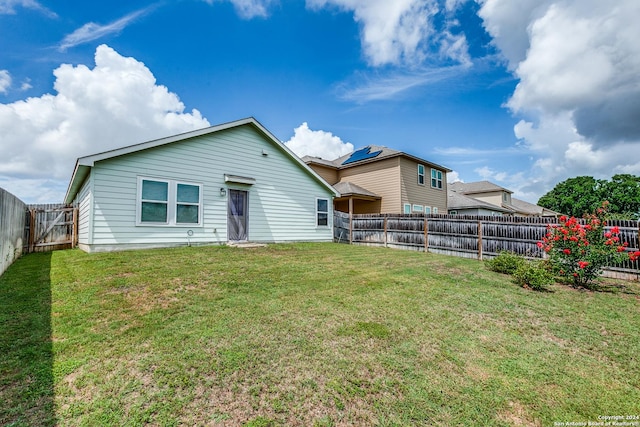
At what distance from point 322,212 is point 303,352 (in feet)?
37.2

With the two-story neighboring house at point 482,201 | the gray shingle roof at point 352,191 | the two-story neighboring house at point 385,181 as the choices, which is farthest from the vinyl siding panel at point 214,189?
the two-story neighboring house at point 482,201

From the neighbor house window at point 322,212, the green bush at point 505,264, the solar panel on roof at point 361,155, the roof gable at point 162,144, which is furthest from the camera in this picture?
the solar panel on roof at point 361,155

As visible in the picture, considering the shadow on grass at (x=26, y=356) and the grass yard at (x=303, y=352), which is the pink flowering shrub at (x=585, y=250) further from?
the shadow on grass at (x=26, y=356)

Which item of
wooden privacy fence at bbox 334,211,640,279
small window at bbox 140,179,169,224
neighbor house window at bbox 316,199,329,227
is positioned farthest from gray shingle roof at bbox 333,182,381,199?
small window at bbox 140,179,169,224

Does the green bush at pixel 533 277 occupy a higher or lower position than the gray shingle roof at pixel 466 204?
lower

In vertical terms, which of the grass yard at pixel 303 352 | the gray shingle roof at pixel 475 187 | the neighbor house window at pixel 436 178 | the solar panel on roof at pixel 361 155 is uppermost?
the solar panel on roof at pixel 361 155

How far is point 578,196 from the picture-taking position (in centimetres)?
4766

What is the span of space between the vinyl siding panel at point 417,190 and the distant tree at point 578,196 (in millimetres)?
40273

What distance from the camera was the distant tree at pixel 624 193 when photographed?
4484 centimetres

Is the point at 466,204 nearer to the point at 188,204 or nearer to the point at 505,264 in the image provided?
the point at 505,264

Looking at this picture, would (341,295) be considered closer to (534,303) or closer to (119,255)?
(534,303)

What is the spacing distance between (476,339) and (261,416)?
10.3 ft

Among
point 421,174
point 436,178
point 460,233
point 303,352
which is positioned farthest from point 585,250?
point 436,178

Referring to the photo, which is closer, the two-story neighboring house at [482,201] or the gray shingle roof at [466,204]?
the gray shingle roof at [466,204]
